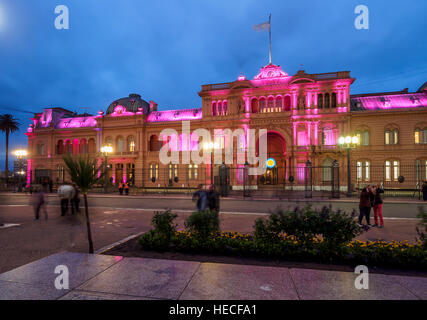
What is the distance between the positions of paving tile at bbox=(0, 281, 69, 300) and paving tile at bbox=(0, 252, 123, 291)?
13 centimetres

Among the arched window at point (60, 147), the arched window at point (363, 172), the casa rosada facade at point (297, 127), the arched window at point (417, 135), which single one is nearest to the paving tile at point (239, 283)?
the casa rosada facade at point (297, 127)

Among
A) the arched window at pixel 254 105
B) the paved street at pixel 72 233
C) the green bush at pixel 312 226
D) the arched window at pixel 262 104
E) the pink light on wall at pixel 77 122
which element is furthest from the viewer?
the pink light on wall at pixel 77 122

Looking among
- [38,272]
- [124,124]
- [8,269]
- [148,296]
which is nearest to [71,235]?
[8,269]

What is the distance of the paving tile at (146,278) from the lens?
12.8 ft

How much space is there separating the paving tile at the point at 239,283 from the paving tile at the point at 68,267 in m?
2.05

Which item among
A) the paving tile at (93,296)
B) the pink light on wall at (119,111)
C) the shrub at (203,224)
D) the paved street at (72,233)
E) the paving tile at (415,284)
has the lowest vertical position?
the paved street at (72,233)

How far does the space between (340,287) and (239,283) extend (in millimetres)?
1725

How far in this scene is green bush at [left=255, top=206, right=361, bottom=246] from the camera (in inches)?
216

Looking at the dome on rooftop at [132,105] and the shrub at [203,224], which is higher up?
the dome on rooftop at [132,105]

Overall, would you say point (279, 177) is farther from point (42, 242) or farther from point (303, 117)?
point (42, 242)

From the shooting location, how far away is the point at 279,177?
35.0m

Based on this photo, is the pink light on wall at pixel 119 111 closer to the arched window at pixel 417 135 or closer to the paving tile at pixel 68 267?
the paving tile at pixel 68 267

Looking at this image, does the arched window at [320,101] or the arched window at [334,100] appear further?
the arched window at [320,101]

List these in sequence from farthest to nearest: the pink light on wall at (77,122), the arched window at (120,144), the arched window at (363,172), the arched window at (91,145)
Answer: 1. the pink light on wall at (77,122)
2. the arched window at (91,145)
3. the arched window at (120,144)
4. the arched window at (363,172)
